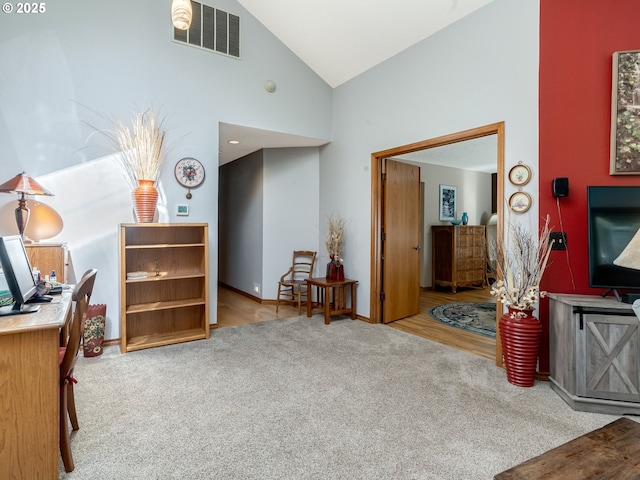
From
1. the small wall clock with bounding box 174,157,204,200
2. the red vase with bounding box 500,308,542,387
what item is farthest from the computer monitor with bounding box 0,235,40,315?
the red vase with bounding box 500,308,542,387

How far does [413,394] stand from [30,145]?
397 cm

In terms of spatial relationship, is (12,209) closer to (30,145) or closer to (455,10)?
(30,145)

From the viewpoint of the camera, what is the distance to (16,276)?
173 cm

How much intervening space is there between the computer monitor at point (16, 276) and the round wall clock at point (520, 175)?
3.49 m

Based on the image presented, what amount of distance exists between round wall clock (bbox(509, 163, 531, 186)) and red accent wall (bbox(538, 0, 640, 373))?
3.8 inches

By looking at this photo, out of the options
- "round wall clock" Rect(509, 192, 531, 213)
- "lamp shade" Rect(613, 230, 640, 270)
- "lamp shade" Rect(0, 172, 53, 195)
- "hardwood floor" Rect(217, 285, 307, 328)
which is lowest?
"hardwood floor" Rect(217, 285, 307, 328)

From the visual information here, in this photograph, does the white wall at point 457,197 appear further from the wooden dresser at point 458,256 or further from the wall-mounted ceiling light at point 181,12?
the wall-mounted ceiling light at point 181,12

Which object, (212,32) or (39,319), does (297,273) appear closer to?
(212,32)

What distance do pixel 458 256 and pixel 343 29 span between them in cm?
461

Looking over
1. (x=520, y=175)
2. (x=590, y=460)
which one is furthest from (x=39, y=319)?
(x=520, y=175)

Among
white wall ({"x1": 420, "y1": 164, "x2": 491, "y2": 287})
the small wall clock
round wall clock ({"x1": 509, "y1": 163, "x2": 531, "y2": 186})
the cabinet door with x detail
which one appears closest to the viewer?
the cabinet door with x detail

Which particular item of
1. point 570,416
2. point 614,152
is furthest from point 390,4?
point 570,416

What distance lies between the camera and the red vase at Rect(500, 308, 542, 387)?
2684 millimetres

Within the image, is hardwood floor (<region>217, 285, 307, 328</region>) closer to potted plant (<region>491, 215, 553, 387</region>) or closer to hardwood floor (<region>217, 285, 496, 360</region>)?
hardwood floor (<region>217, 285, 496, 360</region>)
